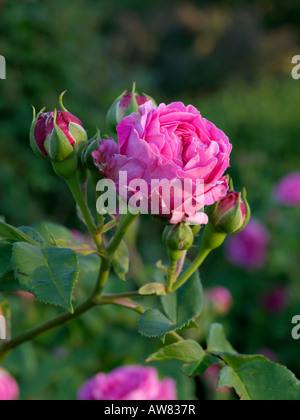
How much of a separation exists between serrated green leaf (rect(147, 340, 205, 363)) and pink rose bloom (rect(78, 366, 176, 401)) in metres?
0.48

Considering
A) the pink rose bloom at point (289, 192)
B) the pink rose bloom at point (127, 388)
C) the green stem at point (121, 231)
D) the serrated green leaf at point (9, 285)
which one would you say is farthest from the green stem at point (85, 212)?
the pink rose bloom at point (289, 192)

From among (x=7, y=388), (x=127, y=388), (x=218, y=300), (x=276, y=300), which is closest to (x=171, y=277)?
(x=127, y=388)

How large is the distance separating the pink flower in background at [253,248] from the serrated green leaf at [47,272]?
1866 mm

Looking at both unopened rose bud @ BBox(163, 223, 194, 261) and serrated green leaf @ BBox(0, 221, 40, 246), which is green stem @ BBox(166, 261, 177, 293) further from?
serrated green leaf @ BBox(0, 221, 40, 246)

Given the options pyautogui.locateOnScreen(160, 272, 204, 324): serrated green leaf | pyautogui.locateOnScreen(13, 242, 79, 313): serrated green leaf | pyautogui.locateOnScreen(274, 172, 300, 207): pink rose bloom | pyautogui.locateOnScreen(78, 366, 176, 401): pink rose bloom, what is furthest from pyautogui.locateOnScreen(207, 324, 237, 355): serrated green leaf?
pyautogui.locateOnScreen(274, 172, 300, 207): pink rose bloom

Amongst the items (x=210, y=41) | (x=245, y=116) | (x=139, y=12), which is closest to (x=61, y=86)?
(x=245, y=116)

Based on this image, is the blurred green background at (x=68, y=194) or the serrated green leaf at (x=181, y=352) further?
the blurred green background at (x=68, y=194)

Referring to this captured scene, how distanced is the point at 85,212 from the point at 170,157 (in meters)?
0.17

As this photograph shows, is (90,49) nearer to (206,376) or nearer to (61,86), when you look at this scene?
(61,86)

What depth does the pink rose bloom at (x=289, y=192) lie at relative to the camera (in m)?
2.44

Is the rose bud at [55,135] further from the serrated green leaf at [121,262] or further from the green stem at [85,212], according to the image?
the serrated green leaf at [121,262]

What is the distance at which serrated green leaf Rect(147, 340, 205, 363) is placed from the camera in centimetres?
62

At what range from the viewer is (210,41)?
7648 millimetres

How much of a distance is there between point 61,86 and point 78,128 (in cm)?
293
